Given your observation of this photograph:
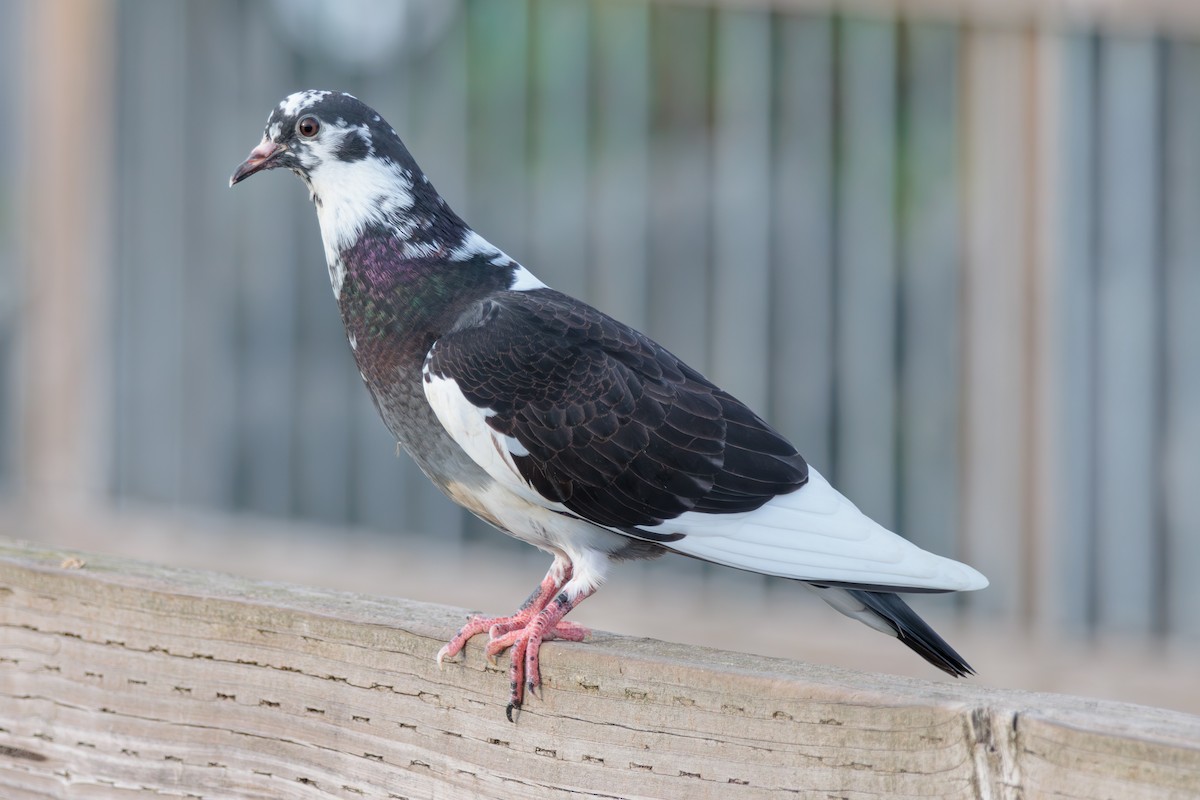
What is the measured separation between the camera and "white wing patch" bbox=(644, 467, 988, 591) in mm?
2281

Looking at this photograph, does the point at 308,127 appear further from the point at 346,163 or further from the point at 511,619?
the point at 511,619

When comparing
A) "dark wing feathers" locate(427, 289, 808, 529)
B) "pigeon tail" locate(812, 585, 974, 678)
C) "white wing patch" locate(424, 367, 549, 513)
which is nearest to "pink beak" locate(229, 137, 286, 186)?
"dark wing feathers" locate(427, 289, 808, 529)

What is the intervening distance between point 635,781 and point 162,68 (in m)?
4.79

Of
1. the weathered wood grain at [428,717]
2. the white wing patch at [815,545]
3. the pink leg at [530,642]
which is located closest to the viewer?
the weathered wood grain at [428,717]

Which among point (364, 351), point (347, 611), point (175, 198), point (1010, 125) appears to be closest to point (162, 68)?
point (175, 198)

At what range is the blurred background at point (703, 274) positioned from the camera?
475cm

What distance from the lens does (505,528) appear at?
2.78m

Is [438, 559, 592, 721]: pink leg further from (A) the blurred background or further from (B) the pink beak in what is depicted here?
(A) the blurred background

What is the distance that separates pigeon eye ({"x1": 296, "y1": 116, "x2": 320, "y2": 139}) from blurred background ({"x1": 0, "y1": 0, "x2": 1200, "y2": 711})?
2.38 metres

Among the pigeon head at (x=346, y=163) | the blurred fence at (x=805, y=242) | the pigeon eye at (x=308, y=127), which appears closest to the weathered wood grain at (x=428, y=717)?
the pigeon head at (x=346, y=163)

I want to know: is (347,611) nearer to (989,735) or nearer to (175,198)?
(989,735)

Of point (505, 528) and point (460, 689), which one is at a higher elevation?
point (505, 528)

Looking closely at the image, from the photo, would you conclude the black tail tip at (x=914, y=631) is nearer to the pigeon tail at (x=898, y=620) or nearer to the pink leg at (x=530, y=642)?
the pigeon tail at (x=898, y=620)

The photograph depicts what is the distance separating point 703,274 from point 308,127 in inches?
95.8
